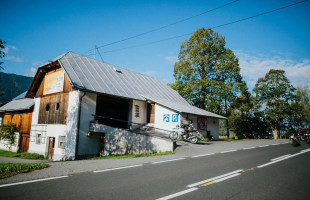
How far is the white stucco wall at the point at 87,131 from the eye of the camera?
51.0 ft

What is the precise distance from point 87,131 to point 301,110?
4302 centimetres

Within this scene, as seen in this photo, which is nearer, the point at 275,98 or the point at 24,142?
the point at 24,142

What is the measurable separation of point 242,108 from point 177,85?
1436cm

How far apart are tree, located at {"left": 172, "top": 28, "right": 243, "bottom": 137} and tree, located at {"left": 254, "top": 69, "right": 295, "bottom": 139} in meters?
10.6

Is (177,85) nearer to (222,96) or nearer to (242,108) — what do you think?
(222,96)

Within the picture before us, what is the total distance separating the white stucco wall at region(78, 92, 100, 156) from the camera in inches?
612

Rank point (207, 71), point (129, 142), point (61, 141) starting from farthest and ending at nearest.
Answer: point (207, 71), point (61, 141), point (129, 142)

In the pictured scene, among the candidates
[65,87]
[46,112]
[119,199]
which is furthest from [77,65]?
[119,199]

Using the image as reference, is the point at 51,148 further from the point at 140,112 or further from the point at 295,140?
the point at 295,140

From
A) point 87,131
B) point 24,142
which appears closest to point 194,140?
point 87,131

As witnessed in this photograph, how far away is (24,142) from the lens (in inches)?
855

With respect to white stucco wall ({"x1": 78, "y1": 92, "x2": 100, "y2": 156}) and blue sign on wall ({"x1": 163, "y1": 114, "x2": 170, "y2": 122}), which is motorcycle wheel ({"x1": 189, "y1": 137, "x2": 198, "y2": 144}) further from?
white stucco wall ({"x1": 78, "y1": 92, "x2": 100, "y2": 156})

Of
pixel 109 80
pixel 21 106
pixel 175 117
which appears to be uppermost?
pixel 109 80

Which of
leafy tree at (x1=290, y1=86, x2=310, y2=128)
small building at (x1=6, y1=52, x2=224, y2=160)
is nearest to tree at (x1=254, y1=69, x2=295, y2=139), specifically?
leafy tree at (x1=290, y1=86, x2=310, y2=128)
